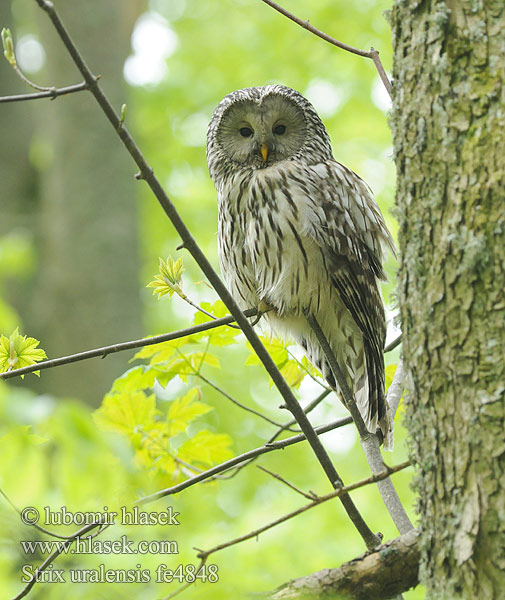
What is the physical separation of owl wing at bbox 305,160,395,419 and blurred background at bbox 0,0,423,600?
63 cm

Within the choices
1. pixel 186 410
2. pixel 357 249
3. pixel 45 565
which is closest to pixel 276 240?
pixel 357 249

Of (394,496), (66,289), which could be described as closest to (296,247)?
(394,496)

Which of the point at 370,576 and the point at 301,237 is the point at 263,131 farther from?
the point at 370,576

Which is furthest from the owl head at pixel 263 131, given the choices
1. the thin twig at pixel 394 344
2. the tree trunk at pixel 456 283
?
the tree trunk at pixel 456 283

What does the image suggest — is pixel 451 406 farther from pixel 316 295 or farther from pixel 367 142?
pixel 367 142

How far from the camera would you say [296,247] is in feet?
9.79

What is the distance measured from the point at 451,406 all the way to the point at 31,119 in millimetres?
7395

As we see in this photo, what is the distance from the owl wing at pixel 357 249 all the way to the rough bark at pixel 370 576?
1.30 metres

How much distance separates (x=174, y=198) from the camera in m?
8.74

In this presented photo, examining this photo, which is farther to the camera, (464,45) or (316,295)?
(316,295)

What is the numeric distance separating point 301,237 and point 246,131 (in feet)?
2.42

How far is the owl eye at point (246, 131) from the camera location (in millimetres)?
3418

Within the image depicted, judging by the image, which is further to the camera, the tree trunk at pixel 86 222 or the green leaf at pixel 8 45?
the tree trunk at pixel 86 222

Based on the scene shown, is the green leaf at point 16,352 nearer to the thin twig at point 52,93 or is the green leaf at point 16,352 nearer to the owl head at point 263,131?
the thin twig at point 52,93
